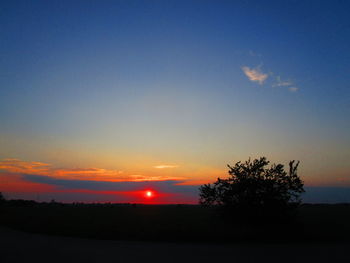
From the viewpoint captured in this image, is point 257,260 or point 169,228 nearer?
point 257,260

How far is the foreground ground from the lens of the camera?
16641 mm

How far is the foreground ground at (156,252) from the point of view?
1664cm

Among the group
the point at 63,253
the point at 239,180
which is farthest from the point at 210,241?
the point at 63,253

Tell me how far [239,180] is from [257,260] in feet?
36.0

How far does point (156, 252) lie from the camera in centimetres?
1872

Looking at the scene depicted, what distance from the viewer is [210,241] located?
23.2m

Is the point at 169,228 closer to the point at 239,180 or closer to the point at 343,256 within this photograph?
the point at 239,180

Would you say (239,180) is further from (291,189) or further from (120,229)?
(120,229)

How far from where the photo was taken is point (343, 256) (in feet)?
58.5

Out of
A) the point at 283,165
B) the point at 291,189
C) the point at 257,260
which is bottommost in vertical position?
the point at 257,260

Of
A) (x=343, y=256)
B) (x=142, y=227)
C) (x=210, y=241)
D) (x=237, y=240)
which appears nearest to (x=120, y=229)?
(x=142, y=227)

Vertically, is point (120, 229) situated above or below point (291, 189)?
below

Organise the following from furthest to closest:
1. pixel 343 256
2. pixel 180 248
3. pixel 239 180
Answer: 1. pixel 239 180
2. pixel 180 248
3. pixel 343 256

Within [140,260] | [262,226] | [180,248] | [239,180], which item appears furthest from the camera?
→ [239,180]
